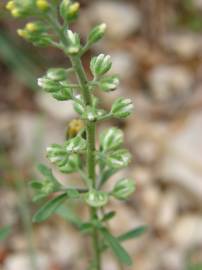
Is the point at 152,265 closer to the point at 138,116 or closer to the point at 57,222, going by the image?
the point at 57,222

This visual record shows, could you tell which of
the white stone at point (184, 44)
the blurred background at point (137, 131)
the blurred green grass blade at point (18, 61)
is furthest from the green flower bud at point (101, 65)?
the white stone at point (184, 44)

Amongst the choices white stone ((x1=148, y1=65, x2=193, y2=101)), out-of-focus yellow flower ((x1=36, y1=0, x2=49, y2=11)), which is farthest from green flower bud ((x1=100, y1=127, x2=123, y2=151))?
white stone ((x1=148, y1=65, x2=193, y2=101))

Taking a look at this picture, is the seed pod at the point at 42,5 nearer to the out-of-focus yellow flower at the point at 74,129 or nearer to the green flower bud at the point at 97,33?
the green flower bud at the point at 97,33

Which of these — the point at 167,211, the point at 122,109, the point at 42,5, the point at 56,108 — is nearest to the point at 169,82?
the point at 56,108

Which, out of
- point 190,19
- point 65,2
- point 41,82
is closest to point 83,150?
point 41,82

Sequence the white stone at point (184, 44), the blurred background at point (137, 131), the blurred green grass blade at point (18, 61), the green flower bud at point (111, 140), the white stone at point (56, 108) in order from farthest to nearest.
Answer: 1. the white stone at point (184, 44)
2. the white stone at point (56, 108)
3. the blurred green grass blade at point (18, 61)
4. the blurred background at point (137, 131)
5. the green flower bud at point (111, 140)
